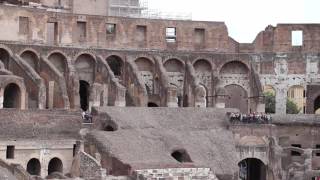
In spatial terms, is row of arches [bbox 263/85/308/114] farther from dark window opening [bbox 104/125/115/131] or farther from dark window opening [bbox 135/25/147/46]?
dark window opening [bbox 104/125/115/131]

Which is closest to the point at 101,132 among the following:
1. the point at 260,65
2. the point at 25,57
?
the point at 25,57

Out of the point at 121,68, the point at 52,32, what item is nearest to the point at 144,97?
the point at 121,68

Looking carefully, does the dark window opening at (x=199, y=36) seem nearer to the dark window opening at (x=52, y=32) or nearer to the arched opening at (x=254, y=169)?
the arched opening at (x=254, y=169)

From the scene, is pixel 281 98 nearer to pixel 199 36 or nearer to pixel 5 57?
pixel 199 36

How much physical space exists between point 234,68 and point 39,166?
20.0 meters

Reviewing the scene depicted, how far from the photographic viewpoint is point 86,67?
2251 inches

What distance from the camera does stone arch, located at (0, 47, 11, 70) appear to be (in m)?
53.2

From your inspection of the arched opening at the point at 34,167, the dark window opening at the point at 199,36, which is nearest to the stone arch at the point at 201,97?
the dark window opening at the point at 199,36

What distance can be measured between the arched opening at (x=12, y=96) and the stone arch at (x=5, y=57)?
2.46m

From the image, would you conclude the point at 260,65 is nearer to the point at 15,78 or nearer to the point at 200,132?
the point at 200,132

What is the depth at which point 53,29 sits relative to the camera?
57375mm

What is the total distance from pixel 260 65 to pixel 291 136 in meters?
8.09

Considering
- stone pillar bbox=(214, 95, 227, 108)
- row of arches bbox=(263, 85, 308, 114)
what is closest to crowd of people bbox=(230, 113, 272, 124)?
stone pillar bbox=(214, 95, 227, 108)

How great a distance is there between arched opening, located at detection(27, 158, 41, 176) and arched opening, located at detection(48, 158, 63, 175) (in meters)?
0.84
